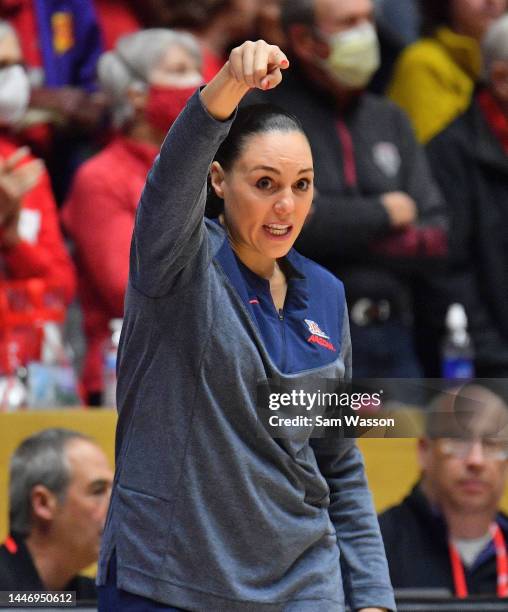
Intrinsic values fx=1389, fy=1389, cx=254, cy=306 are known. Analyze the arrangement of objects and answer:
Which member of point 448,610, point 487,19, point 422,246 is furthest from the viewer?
point 487,19

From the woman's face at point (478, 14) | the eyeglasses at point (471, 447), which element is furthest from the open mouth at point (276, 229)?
the woman's face at point (478, 14)

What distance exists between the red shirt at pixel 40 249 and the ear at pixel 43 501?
3.20 ft

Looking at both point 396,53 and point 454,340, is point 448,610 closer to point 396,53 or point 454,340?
point 454,340

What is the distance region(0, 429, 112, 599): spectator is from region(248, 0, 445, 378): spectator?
113 cm

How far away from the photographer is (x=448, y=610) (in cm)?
338

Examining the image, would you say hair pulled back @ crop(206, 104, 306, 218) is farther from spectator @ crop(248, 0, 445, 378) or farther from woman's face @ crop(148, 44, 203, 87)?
woman's face @ crop(148, 44, 203, 87)

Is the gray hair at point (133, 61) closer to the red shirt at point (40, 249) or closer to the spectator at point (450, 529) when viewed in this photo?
the red shirt at point (40, 249)

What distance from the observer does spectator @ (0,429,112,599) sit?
330cm

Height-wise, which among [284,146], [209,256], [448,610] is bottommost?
[448,610]

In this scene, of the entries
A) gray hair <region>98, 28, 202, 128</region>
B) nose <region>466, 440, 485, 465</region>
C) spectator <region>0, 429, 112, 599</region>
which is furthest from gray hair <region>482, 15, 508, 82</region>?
spectator <region>0, 429, 112, 599</region>

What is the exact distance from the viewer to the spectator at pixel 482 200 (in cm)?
473

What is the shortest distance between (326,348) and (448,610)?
4.48ft

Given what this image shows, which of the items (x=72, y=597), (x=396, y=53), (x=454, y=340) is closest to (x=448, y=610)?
(x=72, y=597)

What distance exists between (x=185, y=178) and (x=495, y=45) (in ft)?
10.2
